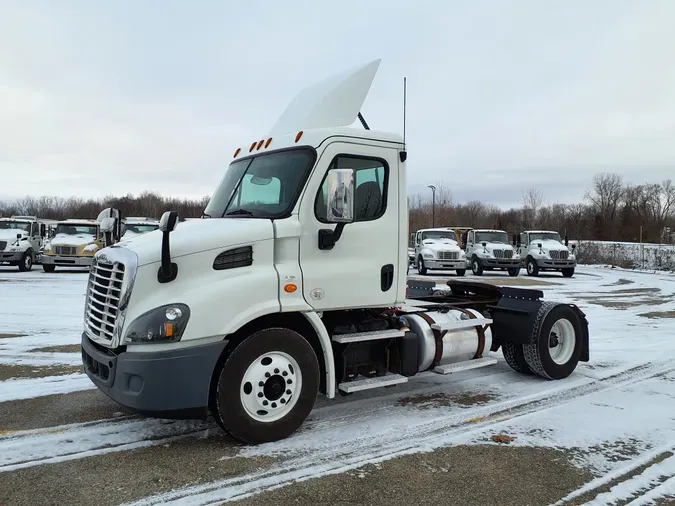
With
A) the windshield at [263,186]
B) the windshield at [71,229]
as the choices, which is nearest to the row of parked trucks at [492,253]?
the windshield at [71,229]

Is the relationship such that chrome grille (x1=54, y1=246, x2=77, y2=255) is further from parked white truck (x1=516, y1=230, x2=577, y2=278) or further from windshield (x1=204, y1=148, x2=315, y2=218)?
parked white truck (x1=516, y1=230, x2=577, y2=278)

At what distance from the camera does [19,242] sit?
74.6 feet

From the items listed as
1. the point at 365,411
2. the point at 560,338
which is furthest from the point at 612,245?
the point at 365,411

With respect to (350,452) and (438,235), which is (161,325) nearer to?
(350,452)

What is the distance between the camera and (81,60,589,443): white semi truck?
415 cm

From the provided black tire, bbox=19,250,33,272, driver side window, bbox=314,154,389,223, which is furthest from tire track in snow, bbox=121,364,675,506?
black tire, bbox=19,250,33,272

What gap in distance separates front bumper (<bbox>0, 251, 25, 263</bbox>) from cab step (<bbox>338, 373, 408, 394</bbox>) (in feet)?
71.5

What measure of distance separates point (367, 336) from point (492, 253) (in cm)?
2192

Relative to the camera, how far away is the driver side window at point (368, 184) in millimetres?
5059

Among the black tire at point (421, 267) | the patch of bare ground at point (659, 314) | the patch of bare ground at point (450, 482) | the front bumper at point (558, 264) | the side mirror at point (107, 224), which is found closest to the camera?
the patch of bare ground at point (450, 482)

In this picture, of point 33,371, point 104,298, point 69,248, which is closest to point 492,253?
point 69,248

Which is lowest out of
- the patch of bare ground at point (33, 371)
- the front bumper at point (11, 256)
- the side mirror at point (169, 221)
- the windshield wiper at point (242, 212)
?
the patch of bare ground at point (33, 371)

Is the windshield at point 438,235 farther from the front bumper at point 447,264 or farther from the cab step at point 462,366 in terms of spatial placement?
the cab step at point 462,366

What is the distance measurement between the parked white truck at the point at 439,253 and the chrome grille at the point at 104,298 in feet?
68.7
